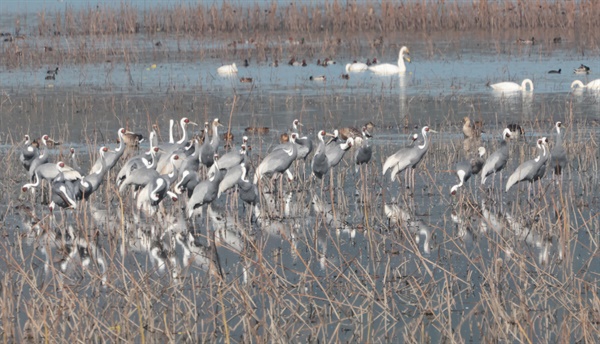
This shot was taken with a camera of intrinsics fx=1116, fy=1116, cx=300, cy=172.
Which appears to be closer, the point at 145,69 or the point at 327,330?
the point at 327,330

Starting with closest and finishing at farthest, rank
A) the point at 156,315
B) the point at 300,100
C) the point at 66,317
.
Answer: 1. the point at 66,317
2. the point at 156,315
3. the point at 300,100

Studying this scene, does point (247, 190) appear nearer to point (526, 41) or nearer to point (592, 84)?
point (592, 84)

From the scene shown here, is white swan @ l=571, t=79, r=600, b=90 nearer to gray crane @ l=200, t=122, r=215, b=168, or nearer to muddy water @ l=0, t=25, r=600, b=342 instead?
muddy water @ l=0, t=25, r=600, b=342

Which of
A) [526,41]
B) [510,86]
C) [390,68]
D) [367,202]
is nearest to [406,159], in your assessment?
[367,202]

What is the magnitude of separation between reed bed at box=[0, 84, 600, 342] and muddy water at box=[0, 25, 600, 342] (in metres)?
0.04

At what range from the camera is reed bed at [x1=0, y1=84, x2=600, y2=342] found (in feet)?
20.5

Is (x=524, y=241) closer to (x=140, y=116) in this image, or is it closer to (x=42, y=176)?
(x=42, y=176)

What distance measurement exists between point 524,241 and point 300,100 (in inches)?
442

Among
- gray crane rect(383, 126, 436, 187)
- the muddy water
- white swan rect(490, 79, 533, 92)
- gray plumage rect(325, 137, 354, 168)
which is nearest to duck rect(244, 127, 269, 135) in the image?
the muddy water

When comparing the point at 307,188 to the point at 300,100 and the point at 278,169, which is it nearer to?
the point at 278,169

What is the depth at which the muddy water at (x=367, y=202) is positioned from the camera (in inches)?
269

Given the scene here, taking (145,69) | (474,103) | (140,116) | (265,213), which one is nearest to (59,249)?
(265,213)

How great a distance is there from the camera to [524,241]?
8.70m

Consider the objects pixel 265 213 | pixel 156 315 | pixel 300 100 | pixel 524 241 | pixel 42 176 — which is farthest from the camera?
pixel 300 100
